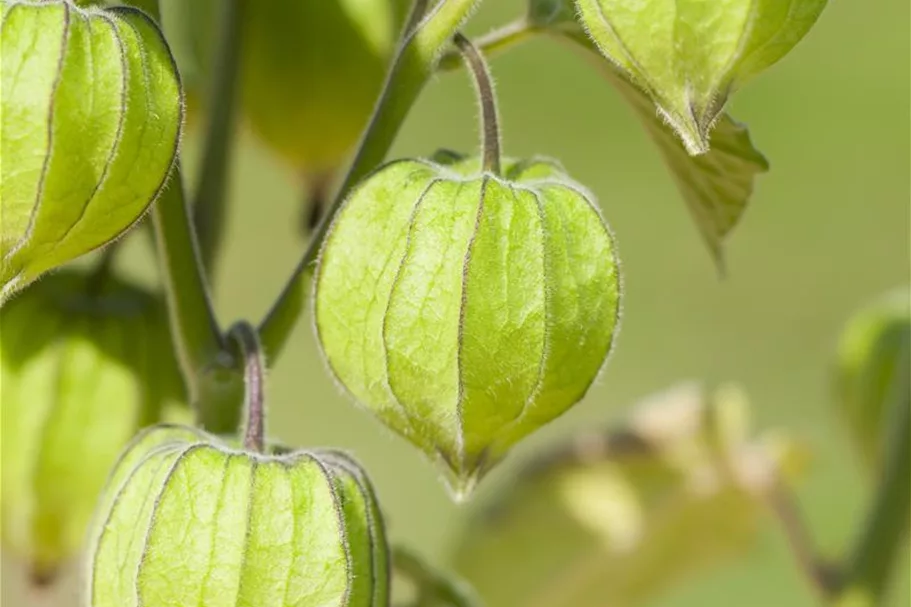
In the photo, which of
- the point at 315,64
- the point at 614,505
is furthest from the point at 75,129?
the point at 614,505

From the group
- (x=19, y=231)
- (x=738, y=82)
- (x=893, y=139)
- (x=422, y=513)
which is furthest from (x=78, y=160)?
(x=893, y=139)

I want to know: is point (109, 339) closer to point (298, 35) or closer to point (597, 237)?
point (298, 35)

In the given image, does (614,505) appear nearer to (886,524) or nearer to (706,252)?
(886,524)

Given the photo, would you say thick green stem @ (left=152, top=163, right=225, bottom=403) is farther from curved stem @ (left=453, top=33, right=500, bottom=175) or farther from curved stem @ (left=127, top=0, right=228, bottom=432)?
curved stem @ (left=453, top=33, right=500, bottom=175)

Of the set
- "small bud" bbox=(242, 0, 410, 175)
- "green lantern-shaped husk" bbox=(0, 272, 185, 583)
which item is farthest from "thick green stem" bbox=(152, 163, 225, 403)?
"small bud" bbox=(242, 0, 410, 175)

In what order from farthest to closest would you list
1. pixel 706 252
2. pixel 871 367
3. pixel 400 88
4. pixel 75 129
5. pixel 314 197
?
1. pixel 706 252
2. pixel 871 367
3. pixel 314 197
4. pixel 400 88
5. pixel 75 129
